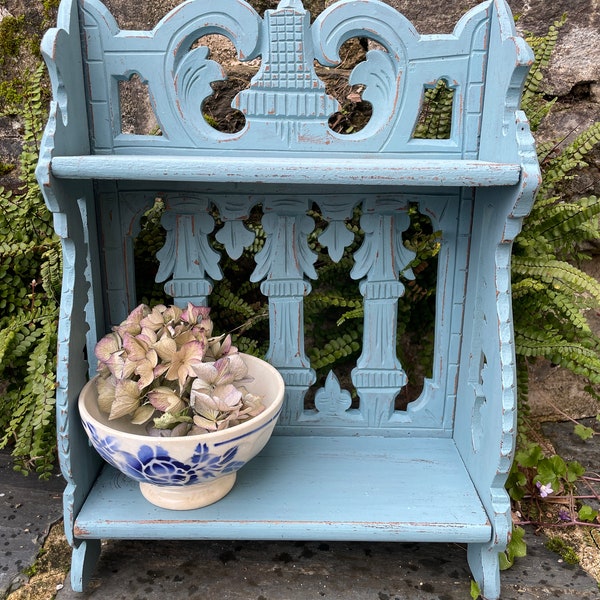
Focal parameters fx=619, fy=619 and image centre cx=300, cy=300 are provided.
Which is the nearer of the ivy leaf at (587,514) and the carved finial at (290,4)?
the carved finial at (290,4)

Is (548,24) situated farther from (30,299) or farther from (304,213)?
(30,299)

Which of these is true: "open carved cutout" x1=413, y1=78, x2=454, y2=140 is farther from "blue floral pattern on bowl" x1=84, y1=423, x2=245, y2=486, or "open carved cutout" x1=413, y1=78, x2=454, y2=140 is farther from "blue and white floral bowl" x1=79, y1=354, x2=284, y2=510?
"blue floral pattern on bowl" x1=84, y1=423, x2=245, y2=486

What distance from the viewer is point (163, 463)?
1056mm

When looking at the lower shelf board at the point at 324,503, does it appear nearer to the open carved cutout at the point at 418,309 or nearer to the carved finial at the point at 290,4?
the open carved cutout at the point at 418,309

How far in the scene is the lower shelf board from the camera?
1.14 meters

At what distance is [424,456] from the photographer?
1.34 metres

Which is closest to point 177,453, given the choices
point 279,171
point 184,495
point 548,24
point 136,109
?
point 184,495

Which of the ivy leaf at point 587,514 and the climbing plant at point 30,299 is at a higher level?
the climbing plant at point 30,299

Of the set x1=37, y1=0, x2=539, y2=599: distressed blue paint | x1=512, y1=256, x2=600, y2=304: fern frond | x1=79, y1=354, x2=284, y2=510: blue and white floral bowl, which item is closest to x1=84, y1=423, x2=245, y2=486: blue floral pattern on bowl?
x1=79, y1=354, x2=284, y2=510: blue and white floral bowl

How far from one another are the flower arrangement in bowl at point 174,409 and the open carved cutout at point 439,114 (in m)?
0.62

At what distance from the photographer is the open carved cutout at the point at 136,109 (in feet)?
4.88

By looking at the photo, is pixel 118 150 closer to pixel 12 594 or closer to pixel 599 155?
pixel 12 594

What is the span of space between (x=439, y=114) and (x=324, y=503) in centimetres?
83

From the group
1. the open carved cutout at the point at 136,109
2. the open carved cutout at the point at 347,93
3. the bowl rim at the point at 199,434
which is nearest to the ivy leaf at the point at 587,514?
the bowl rim at the point at 199,434
